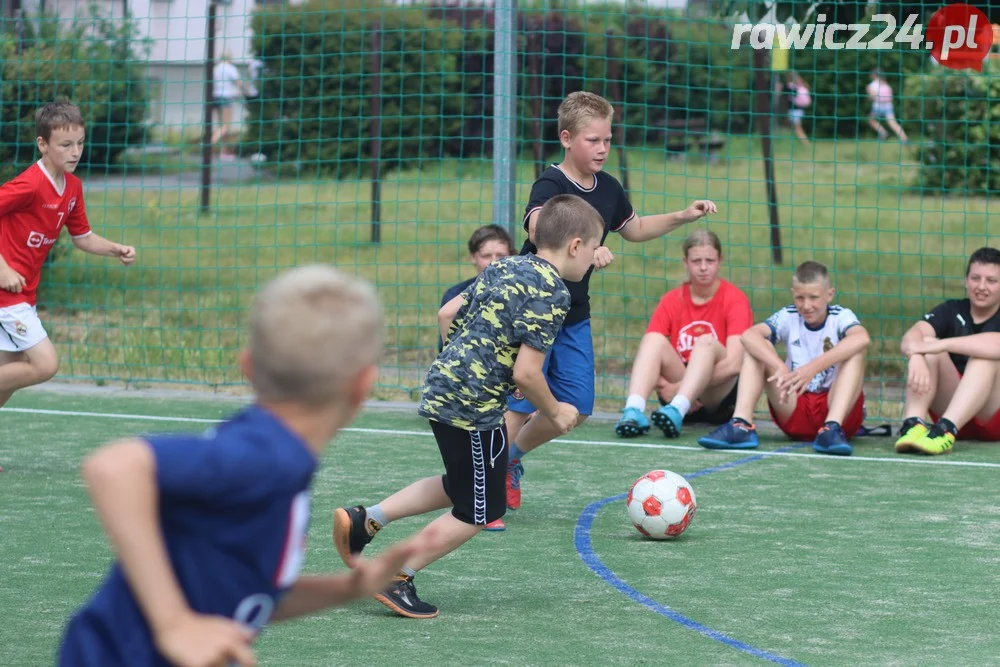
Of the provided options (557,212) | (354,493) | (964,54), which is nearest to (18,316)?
(354,493)

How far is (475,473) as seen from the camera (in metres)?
4.22

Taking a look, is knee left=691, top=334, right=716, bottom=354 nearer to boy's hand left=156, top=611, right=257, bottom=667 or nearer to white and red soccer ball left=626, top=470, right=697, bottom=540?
white and red soccer ball left=626, top=470, right=697, bottom=540

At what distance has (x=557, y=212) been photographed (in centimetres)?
430

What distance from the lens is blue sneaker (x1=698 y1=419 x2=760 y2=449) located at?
7.12 metres

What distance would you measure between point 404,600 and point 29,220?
2.96 metres

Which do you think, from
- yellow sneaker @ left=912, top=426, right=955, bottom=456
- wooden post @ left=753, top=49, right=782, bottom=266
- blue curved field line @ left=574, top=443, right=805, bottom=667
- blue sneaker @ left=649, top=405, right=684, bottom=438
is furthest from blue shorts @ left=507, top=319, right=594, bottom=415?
wooden post @ left=753, top=49, right=782, bottom=266

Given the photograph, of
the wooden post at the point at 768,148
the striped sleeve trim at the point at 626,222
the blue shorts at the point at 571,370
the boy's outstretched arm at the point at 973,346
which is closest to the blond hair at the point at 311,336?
the blue shorts at the point at 571,370

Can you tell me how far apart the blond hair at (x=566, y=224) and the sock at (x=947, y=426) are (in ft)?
11.2

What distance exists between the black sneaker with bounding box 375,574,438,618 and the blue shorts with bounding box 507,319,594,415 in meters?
1.55

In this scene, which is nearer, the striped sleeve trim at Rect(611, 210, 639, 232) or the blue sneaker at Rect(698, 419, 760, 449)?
the striped sleeve trim at Rect(611, 210, 639, 232)

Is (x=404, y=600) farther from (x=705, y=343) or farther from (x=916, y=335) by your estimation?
(x=916, y=335)

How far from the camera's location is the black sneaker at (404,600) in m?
4.18

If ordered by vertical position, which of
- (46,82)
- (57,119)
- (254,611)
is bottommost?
(254,611)

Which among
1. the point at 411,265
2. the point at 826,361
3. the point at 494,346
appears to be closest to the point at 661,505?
the point at 494,346
